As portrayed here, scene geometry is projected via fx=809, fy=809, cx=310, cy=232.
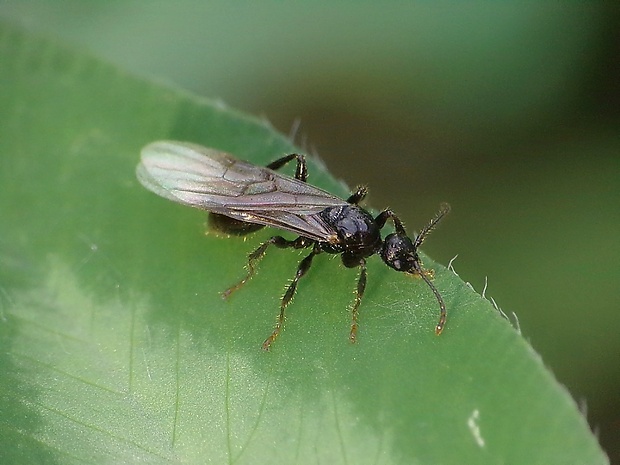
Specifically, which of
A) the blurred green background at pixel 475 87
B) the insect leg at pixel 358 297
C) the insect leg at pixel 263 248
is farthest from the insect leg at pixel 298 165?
the blurred green background at pixel 475 87

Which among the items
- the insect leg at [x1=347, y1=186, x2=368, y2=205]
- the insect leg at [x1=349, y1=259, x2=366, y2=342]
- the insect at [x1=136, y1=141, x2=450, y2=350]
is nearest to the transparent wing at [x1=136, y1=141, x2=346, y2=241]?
the insect at [x1=136, y1=141, x2=450, y2=350]

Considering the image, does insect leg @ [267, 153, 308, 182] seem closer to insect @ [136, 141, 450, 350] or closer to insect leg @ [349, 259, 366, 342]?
insect @ [136, 141, 450, 350]

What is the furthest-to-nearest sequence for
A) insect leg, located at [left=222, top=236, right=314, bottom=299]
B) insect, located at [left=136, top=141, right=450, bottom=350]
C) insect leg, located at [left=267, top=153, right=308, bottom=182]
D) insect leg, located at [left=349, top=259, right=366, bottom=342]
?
insect leg, located at [left=267, top=153, right=308, bottom=182] < insect, located at [left=136, top=141, right=450, bottom=350] < insect leg, located at [left=222, top=236, right=314, bottom=299] < insect leg, located at [left=349, top=259, right=366, bottom=342]

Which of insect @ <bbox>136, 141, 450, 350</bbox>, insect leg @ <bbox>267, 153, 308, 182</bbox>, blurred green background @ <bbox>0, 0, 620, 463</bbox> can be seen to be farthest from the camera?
blurred green background @ <bbox>0, 0, 620, 463</bbox>

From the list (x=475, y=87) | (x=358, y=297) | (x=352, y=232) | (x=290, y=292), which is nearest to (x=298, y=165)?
(x=352, y=232)

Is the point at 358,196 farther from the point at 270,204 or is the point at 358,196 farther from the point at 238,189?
the point at 238,189

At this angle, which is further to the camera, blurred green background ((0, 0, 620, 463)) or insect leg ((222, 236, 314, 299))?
blurred green background ((0, 0, 620, 463))

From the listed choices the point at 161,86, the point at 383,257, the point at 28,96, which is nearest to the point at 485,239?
the point at 383,257

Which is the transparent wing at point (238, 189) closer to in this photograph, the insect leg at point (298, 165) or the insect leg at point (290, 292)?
the insect leg at point (298, 165)

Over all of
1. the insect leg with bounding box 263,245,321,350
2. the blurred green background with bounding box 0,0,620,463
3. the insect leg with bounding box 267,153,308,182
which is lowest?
the insect leg with bounding box 263,245,321,350
